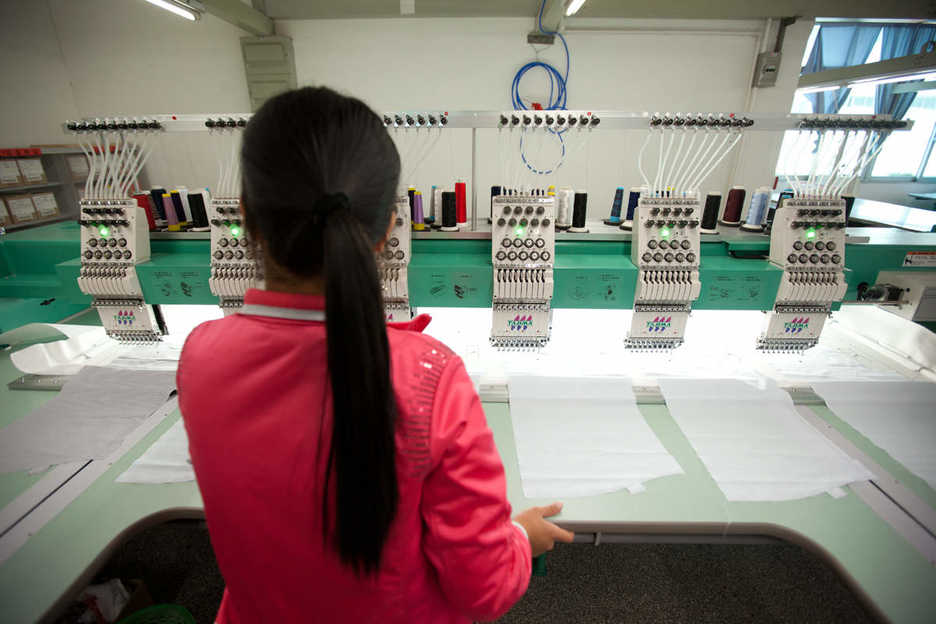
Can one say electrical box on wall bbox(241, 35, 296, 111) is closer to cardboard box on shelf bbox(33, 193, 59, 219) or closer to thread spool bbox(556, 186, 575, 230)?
cardboard box on shelf bbox(33, 193, 59, 219)

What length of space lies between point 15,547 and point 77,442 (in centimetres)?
39

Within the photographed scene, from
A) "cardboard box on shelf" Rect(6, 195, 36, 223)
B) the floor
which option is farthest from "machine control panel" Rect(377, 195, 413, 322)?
"cardboard box on shelf" Rect(6, 195, 36, 223)

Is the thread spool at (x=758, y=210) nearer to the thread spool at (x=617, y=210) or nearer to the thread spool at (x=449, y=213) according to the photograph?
the thread spool at (x=617, y=210)

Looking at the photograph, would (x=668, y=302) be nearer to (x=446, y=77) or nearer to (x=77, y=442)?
(x=77, y=442)

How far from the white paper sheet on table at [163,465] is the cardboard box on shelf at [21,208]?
4.76 meters

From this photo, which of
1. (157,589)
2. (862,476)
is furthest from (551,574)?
(157,589)

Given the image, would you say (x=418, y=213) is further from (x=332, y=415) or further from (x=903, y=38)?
(x=903, y=38)

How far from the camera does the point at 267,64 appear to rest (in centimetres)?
399

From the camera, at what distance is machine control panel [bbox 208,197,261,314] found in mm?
1589

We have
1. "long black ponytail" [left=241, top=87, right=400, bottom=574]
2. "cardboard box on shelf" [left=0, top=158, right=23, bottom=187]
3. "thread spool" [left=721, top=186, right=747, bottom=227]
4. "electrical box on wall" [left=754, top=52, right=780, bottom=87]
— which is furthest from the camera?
"cardboard box on shelf" [left=0, top=158, right=23, bottom=187]

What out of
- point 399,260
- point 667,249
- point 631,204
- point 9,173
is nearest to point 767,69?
point 631,204

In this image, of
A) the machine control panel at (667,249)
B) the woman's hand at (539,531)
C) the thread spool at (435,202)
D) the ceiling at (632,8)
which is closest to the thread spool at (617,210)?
the machine control panel at (667,249)

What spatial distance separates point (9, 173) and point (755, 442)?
6.54 m

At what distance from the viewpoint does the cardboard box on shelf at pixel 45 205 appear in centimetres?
436
